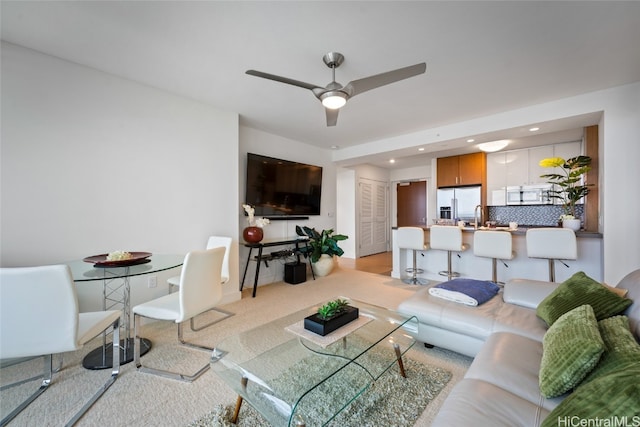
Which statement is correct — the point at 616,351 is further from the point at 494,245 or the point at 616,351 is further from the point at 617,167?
the point at 617,167

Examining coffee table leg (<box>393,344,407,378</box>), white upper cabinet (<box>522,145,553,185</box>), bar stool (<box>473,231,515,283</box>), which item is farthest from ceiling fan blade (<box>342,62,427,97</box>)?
white upper cabinet (<box>522,145,553,185</box>)

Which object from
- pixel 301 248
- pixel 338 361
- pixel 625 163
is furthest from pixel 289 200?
pixel 625 163

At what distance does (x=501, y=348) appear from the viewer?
1.48 metres

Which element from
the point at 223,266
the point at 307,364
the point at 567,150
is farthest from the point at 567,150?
the point at 223,266

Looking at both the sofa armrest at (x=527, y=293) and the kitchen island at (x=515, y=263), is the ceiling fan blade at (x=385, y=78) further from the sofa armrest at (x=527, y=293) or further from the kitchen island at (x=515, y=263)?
the kitchen island at (x=515, y=263)

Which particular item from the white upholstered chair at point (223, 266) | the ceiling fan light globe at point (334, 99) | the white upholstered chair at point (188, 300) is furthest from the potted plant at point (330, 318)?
the ceiling fan light globe at point (334, 99)

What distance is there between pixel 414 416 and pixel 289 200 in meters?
3.73

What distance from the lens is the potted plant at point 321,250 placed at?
4762mm

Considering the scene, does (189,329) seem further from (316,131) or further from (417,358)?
(316,131)

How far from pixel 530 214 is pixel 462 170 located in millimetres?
1536

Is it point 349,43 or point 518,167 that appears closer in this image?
point 349,43

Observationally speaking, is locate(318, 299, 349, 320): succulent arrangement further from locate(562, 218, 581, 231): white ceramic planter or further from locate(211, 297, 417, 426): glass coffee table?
locate(562, 218, 581, 231): white ceramic planter

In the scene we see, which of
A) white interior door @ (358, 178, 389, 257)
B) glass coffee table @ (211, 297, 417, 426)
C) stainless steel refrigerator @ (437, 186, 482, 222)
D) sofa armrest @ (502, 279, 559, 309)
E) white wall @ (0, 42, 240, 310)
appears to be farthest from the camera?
white interior door @ (358, 178, 389, 257)

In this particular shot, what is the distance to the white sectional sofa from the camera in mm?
994
